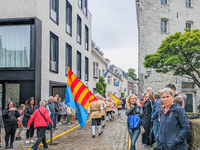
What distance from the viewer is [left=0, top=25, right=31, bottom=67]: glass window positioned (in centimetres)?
1299

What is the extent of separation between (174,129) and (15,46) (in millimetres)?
11743

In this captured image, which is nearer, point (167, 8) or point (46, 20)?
point (46, 20)

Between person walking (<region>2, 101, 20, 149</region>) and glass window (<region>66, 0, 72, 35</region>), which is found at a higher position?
glass window (<region>66, 0, 72, 35</region>)

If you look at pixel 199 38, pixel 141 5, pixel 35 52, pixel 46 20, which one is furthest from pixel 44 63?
pixel 141 5

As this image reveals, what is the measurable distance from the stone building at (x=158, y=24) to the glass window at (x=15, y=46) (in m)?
16.3

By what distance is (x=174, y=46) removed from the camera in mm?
16672

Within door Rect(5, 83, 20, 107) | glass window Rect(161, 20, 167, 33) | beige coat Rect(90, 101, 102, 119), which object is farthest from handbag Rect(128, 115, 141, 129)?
glass window Rect(161, 20, 167, 33)

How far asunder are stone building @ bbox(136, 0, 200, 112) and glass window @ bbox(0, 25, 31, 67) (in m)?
16.3

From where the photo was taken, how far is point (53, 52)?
635 inches

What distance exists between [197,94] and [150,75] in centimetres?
562

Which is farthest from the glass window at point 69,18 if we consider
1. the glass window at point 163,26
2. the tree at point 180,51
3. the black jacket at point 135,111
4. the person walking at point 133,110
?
the black jacket at point 135,111

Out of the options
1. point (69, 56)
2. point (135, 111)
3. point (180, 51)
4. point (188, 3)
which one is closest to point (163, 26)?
point (188, 3)

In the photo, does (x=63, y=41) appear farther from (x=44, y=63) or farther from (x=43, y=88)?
(x=43, y=88)

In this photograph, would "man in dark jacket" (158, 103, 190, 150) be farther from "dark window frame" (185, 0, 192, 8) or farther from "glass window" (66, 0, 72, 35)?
"dark window frame" (185, 0, 192, 8)
